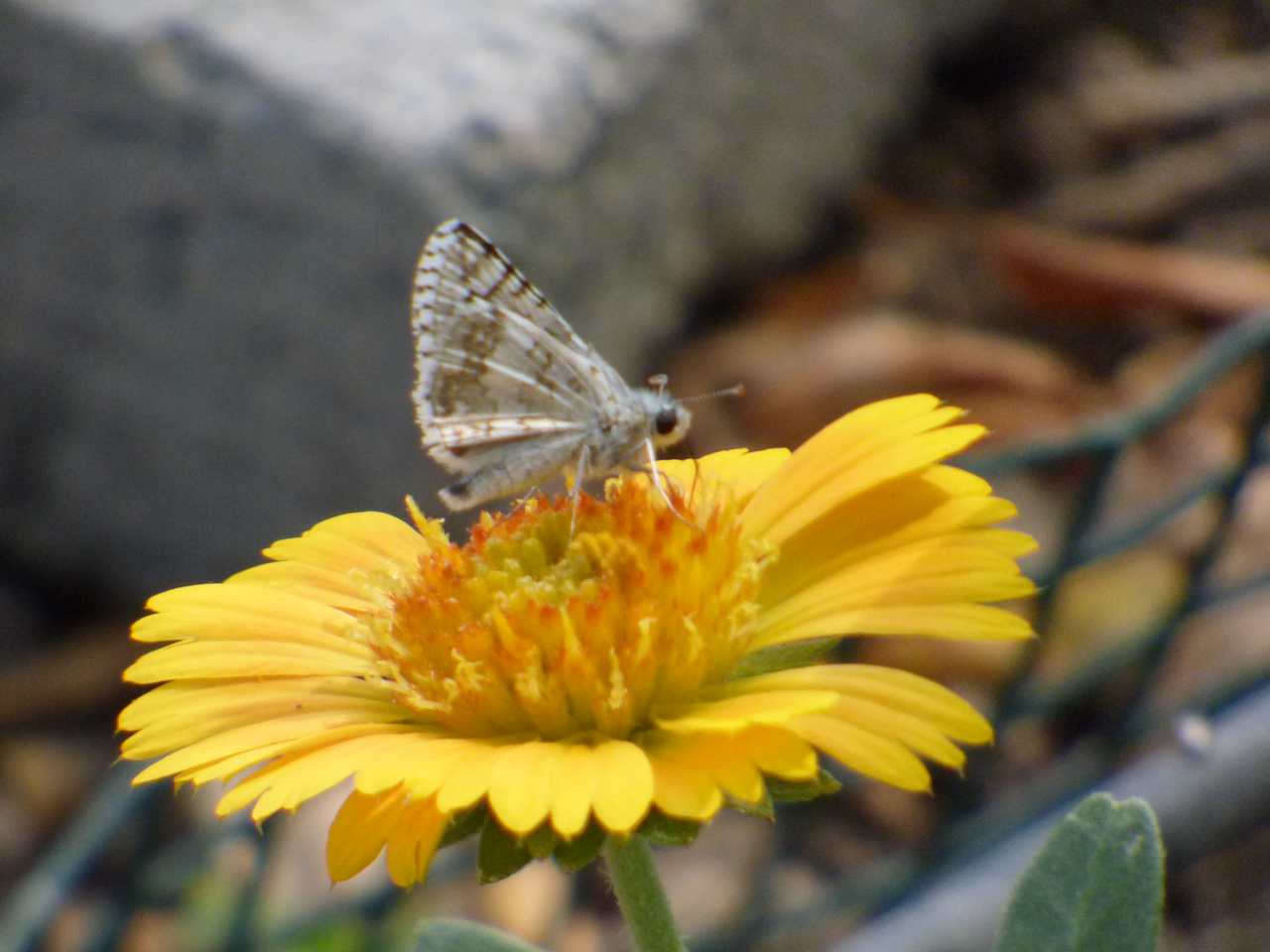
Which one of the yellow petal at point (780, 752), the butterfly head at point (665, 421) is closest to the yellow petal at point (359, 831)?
the yellow petal at point (780, 752)

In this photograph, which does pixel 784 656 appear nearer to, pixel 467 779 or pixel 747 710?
pixel 747 710

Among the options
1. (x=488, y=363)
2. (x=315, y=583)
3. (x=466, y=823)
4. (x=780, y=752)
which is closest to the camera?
(x=780, y=752)

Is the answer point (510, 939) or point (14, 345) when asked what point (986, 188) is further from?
point (510, 939)

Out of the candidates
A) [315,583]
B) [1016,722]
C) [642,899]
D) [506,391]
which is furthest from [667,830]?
[1016,722]

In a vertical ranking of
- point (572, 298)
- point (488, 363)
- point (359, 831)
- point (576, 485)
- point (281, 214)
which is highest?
point (281, 214)

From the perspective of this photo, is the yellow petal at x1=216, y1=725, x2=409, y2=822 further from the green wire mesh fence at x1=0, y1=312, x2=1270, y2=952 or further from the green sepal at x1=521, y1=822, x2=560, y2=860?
the green wire mesh fence at x1=0, y1=312, x2=1270, y2=952

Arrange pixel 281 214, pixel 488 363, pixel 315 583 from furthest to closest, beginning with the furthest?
pixel 281 214 → pixel 488 363 → pixel 315 583

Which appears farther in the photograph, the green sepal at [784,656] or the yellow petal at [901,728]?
the green sepal at [784,656]

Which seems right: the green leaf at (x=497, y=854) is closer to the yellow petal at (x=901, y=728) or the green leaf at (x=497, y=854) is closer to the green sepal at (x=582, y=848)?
the green sepal at (x=582, y=848)
